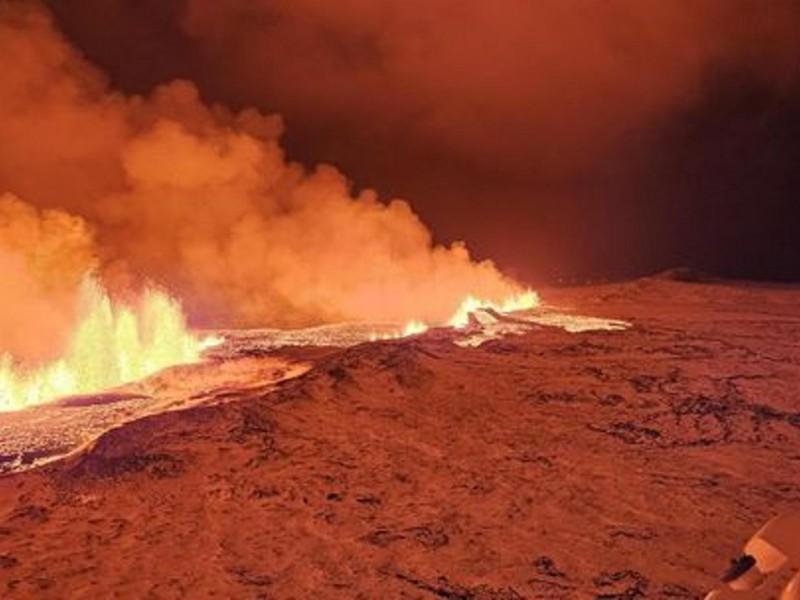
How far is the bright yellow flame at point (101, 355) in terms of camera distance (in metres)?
19.8

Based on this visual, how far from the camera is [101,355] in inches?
891

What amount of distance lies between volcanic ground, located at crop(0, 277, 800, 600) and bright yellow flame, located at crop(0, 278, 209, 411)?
2.38 m

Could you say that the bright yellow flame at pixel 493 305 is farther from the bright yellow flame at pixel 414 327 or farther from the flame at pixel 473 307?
the bright yellow flame at pixel 414 327

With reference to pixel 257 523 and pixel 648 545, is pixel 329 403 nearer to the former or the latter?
pixel 257 523

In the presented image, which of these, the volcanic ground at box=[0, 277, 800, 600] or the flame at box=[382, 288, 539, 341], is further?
the flame at box=[382, 288, 539, 341]

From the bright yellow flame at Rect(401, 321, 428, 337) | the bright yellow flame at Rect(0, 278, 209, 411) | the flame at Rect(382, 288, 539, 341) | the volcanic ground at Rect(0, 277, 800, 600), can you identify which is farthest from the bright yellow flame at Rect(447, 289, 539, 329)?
the volcanic ground at Rect(0, 277, 800, 600)

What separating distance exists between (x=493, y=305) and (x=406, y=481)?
29268 millimetres

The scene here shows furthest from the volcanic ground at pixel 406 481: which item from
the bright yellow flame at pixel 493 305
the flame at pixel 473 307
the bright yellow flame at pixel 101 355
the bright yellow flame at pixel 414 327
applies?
the bright yellow flame at pixel 493 305

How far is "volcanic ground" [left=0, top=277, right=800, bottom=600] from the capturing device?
792cm

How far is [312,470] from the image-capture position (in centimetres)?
1138

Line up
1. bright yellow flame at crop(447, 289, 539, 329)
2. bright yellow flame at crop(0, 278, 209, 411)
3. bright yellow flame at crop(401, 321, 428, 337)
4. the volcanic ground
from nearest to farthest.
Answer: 1. the volcanic ground
2. bright yellow flame at crop(0, 278, 209, 411)
3. bright yellow flame at crop(401, 321, 428, 337)
4. bright yellow flame at crop(447, 289, 539, 329)

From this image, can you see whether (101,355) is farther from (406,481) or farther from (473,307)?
(473,307)

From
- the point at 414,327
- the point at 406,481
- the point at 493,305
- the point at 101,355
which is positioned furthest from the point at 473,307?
the point at 406,481

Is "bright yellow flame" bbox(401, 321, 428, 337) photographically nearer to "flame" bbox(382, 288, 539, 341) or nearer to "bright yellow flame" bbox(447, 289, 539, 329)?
"flame" bbox(382, 288, 539, 341)
